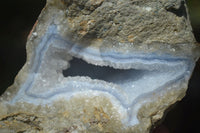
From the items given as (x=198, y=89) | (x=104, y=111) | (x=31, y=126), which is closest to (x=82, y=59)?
(x=104, y=111)

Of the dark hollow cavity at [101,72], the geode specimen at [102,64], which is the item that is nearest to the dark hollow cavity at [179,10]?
the geode specimen at [102,64]

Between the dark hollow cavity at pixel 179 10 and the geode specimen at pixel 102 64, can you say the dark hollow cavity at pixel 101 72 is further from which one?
the dark hollow cavity at pixel 179 10

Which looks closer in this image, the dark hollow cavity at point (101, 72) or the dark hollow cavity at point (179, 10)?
the dark hollow cavity at point (179, 10)

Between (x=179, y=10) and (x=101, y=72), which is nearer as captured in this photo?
(x=179, y=10)

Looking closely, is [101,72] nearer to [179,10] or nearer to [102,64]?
[102,64]

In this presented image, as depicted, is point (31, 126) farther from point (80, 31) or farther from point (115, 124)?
point (80, 31)

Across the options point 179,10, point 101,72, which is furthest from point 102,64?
point 179,10
